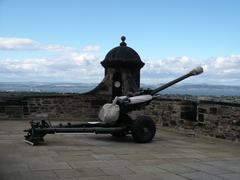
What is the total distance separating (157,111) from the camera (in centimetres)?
1156

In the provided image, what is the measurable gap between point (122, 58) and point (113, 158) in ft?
21.3

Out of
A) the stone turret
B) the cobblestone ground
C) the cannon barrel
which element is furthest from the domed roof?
the cobblestone ground

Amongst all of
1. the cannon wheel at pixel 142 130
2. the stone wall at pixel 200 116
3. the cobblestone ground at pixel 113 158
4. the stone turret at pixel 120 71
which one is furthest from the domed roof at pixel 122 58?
the cannon wheel at pixel 142 130

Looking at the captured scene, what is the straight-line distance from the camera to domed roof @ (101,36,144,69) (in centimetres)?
1282

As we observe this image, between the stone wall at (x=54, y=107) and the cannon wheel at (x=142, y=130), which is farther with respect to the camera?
the stone wall at (x=54, y=107)

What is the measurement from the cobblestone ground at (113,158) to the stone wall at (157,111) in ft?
1.62

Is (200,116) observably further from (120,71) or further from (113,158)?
(113,158)

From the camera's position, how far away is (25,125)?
35.6ft

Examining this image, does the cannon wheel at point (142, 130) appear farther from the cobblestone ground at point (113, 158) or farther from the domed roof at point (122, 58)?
the domed roof at point (122, 58)

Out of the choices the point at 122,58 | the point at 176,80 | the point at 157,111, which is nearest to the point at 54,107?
the point at 122,58

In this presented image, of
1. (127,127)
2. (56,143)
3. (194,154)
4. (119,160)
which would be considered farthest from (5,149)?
(194,154)

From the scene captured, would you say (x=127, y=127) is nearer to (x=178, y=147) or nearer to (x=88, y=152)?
(x=178, y=147)

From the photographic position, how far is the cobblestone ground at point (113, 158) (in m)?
5.49

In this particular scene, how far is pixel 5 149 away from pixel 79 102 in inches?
227
